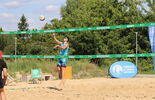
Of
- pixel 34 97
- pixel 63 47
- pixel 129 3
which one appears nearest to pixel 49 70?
pixel 63 47

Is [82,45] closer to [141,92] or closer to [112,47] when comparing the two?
[112,47]

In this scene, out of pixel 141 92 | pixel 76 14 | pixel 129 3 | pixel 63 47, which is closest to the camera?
pixel 141 92

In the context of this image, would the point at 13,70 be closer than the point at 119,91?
No

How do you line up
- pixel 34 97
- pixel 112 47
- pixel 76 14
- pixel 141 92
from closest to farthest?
pixel 34 97 < pixel 141 92 < pixel 112 47 < pixel 76 14

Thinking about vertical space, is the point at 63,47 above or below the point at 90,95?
above

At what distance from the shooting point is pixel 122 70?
43.9ft

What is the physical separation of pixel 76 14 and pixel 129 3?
521 cm

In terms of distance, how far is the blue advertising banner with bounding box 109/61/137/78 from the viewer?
1328 centimetres

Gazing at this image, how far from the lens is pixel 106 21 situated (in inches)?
1096

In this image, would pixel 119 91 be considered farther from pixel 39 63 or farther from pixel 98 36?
pixel 98 36

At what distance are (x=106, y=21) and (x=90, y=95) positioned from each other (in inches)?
811

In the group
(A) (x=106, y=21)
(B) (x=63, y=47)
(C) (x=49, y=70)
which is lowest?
(C) (x=49, y=70)

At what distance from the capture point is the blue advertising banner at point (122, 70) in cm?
1328

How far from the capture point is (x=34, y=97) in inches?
293
